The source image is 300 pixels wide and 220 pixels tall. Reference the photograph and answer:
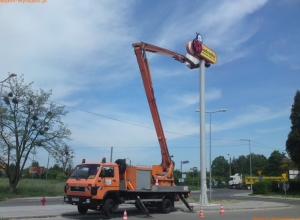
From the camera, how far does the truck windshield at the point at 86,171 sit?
16.0 metres

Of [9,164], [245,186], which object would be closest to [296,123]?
[245,186]

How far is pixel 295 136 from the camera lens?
50.5 meters

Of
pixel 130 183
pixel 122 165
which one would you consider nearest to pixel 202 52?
pixel 122 165

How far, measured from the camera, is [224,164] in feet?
465

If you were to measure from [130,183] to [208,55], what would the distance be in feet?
49.0

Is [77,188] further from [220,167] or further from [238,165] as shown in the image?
[238,165]

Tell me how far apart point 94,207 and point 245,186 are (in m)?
69.4

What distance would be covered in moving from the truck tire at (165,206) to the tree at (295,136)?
3592 centimetres

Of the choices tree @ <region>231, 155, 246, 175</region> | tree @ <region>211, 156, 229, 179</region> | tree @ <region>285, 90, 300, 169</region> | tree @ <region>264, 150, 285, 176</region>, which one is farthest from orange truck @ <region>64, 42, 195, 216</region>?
tree @ <region>231, 155, 246, 175</region>

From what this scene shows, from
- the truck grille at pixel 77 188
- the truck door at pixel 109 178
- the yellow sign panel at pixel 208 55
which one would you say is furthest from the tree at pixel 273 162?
the truck grille at pixel 77 188

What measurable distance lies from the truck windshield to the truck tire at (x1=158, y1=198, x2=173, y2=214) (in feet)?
16.5

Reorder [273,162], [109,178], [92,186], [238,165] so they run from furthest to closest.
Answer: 1. [238,165]
2. [273,162]
3. [109,178]
4. [92,186]

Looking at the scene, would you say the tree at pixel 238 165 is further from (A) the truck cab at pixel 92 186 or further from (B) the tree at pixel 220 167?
(A) the truck cab at pixel 92 186

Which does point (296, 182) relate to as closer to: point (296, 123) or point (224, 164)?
point (296, 123)
